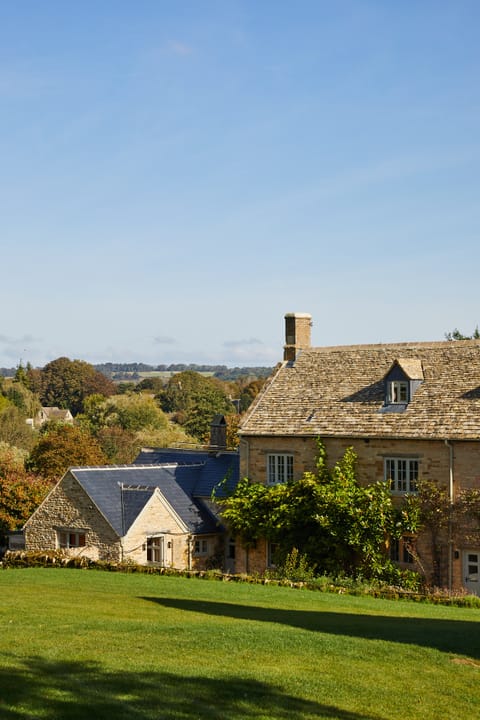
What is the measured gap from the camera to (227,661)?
16.0m

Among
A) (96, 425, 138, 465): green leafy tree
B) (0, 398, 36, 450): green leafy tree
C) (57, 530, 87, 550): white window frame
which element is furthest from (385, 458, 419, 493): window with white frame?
(0, 398, 36, 450): green leafy tree

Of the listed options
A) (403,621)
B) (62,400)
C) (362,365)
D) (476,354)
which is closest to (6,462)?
(362,365)

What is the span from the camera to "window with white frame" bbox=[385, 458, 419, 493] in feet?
119

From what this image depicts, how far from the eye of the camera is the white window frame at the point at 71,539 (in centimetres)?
3944

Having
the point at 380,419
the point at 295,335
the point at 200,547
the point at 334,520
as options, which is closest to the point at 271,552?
the point at 200,547

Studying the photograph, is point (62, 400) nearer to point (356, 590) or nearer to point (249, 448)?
point (249, 448)

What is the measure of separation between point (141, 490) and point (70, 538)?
3662 millimetres

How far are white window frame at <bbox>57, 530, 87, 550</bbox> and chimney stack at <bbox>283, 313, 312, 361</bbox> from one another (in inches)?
497

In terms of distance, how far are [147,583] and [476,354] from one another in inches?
677

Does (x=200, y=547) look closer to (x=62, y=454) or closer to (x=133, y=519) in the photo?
(x=133, y=519)

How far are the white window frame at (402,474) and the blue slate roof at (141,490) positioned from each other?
29.7ft

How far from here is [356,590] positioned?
29.8 m

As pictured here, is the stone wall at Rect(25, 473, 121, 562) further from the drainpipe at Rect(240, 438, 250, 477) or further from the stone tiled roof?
the stone tiled roof

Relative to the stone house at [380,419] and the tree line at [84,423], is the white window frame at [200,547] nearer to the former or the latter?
the stone house at [380,419]
